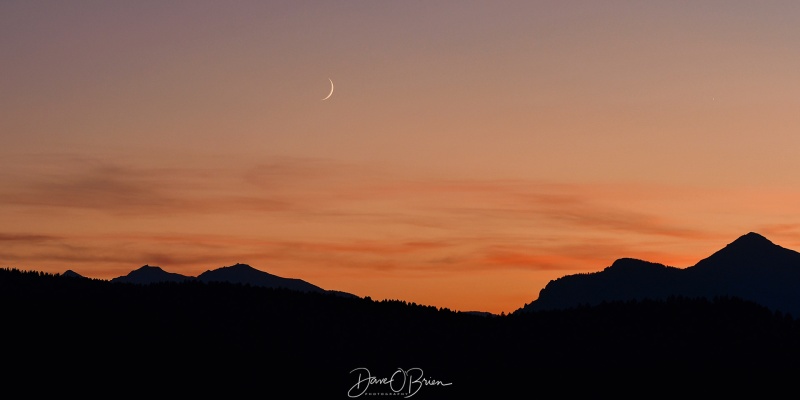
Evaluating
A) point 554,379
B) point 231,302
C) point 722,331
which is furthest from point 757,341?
point 231,302

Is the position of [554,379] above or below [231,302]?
below

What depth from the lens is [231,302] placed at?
257 ft

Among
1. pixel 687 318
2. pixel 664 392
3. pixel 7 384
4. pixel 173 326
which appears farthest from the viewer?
pixel 687 318

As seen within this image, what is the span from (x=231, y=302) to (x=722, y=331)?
3749 centimetres

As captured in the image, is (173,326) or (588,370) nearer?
(588,370)

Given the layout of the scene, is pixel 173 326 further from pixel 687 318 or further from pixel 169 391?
pixel 687 318

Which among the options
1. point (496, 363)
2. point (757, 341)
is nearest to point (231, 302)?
point (496, 363)

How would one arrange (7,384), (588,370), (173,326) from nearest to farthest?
1. (7,384)
2. (588,370)
3. (173,326)

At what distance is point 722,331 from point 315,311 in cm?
3088

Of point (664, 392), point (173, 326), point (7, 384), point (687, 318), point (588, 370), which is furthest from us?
point (687, 318)

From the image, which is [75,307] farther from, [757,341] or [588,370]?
[757,341]

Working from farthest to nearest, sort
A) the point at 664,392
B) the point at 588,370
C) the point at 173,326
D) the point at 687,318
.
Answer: the point at 687,318 → the point at 173,326 → the point at 588,370 → the point at 664,392

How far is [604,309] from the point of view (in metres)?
79.6

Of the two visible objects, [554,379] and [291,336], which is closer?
[554,379]
